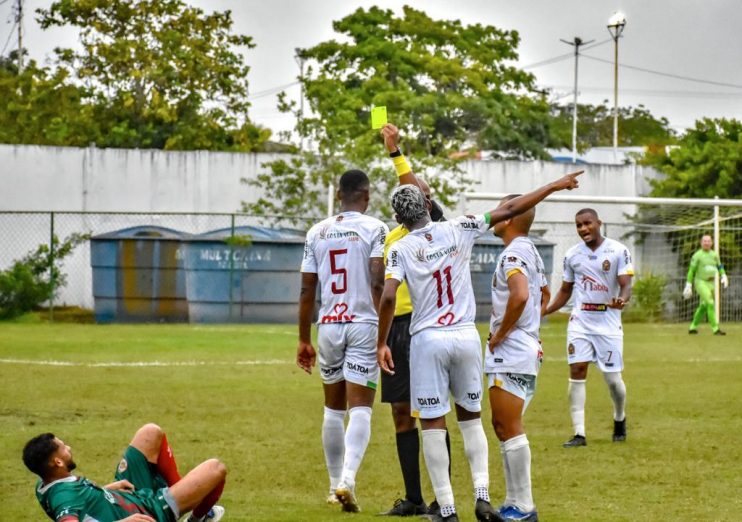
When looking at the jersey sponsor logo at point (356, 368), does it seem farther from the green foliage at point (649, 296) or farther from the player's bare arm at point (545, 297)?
the green foliage at point (649, 296)

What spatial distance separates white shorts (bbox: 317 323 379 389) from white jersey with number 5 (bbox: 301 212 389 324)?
0.05 meters

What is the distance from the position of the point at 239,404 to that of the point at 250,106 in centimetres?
3452

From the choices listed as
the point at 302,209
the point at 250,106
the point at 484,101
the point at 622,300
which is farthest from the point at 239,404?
the point at 484,101

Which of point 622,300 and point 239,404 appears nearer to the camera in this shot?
point 622,300

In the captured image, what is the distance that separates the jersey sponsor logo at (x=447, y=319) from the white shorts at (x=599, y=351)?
472 centimetres

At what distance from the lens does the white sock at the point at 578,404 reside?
38.8 feet

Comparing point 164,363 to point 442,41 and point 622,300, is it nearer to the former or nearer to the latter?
point 622,300

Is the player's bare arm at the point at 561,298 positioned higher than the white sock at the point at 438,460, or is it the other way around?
the player's bare arm at the point at 561,298

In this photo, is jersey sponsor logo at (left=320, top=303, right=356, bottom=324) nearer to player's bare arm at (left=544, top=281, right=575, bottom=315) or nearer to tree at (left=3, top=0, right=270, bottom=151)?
player's bare arm at (left=544, top=281, right=575, bottom=315)

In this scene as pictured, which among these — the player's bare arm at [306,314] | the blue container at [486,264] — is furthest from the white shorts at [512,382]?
the blue container at [486,264]

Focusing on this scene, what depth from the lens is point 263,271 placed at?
30.7m

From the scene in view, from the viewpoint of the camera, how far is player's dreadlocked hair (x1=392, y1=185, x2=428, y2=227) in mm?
7758

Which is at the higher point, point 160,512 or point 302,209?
point 302,209

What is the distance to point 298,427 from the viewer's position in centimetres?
1281
